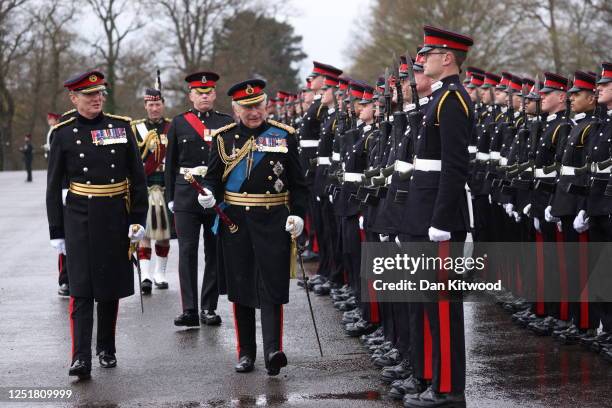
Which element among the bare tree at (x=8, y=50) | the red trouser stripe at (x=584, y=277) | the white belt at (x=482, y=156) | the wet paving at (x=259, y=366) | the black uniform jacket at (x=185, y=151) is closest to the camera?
the wet paving at (x=259, y=366)

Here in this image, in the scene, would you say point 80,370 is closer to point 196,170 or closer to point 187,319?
point 187,319

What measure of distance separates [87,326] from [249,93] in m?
2.06

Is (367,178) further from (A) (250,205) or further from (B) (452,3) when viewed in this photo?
(B) (452,3)

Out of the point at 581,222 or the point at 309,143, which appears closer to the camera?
the point at 581,222

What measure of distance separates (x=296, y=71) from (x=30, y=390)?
71.1 m

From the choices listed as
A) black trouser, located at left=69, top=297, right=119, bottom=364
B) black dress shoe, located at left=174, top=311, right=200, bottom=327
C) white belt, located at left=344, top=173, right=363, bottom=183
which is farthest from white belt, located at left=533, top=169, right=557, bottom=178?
black trouser, located at left=69, top=297, right=119, bottom=364

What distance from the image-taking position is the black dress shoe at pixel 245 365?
26.6ft

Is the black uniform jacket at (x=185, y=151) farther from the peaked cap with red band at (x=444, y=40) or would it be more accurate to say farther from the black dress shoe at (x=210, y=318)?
the peaked cap with red band at (x=444, y=40)

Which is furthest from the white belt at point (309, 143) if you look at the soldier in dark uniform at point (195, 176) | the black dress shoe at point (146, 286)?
the soldier in dark uniform at point (195, 176)

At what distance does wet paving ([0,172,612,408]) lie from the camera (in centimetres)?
729

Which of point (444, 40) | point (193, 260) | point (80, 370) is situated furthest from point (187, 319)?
point (444, 40)

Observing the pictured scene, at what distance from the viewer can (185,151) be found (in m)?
10.4

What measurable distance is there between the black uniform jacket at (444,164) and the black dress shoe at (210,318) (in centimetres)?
359

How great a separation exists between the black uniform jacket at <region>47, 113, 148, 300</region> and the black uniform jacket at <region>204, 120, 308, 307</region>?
74cm
